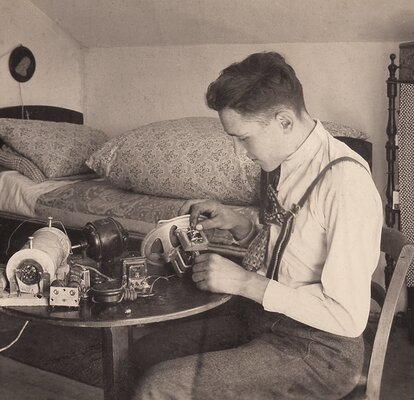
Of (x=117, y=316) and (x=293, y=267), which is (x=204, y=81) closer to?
(x=293, y=267)

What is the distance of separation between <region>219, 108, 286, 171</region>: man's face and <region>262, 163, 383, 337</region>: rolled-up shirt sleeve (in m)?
0.18

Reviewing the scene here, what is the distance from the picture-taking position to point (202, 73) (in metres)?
4.01

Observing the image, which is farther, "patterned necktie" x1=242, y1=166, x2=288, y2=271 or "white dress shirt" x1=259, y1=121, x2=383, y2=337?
"patterned necktie" x1=242, y1=166, x2=288, y2=271

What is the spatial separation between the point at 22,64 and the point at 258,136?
289 centimetres

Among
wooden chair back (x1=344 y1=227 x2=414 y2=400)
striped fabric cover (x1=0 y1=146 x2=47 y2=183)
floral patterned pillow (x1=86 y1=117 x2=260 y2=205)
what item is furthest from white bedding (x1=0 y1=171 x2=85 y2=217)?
wooden chair back (x1=344 y1=227 x2=414 y2=400)

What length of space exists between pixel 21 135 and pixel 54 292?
86.7 inches

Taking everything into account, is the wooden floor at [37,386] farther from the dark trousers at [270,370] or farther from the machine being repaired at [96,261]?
the dark trousers at [270,370]

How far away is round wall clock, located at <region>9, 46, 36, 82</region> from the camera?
13.5 feet

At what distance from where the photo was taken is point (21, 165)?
3625 millimetres

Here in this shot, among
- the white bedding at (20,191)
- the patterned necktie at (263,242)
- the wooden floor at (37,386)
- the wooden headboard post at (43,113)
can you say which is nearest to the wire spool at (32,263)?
the patterned necktie at (263,242)

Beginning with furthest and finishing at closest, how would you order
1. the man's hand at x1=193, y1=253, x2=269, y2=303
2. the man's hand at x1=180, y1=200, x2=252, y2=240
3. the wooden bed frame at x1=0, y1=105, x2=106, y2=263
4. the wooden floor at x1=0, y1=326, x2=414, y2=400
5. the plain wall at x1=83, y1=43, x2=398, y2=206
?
the plain wall at x1=83, y1=43, x2=398, y2=206, the wooden bed frame at x1=0, y1=105, x2=106, y2=263, the wooden floor at x1=0, y1=326, x2=414, y2=400, the man's hand at x1=180, y1=200, x2=252, y2=240, the man's hand at x1=193, y1=253, x2=269, y2=303

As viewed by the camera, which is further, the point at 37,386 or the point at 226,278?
the point at 37,386

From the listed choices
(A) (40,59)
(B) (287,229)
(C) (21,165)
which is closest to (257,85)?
(B) (287,229)

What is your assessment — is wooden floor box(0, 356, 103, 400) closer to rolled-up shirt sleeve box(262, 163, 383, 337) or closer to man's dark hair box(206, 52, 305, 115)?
rolled-up shirt sleeve box(262, 163, 383, 337)
